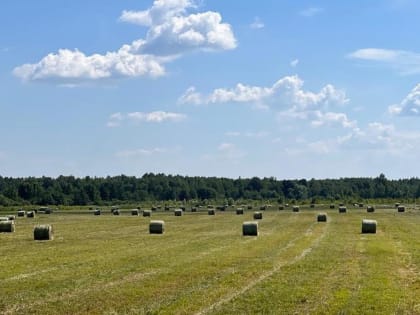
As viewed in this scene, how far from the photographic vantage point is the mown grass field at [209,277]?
54.4 feet

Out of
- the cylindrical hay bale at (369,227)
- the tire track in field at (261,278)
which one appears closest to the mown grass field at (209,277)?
the tire track in field at (261,278)

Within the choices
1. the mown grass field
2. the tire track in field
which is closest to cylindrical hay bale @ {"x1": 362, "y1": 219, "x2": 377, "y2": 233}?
the mown grass field

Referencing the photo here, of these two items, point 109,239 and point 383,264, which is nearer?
point 383,264

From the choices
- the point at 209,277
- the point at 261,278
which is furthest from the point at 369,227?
the point at 209,277

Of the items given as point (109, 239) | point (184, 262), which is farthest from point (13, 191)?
point (184, 262)

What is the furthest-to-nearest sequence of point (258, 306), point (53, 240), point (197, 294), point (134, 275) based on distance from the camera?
point (53, 240) → point (134, 275) → point (197, 294) → point (258, 306)

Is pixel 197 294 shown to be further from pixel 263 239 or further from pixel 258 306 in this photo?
pixel 263 239

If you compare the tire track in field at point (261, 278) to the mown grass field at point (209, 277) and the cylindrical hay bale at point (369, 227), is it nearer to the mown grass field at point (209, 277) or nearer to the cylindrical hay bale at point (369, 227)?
the mown grass field at point (209, 277)

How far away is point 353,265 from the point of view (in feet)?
82.3

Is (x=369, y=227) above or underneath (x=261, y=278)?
above

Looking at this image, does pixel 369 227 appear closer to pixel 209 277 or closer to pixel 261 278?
pixel 261 278

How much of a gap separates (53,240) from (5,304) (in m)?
21.3

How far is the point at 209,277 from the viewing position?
21.6 meters

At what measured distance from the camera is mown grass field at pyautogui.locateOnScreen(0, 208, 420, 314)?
1658cm
